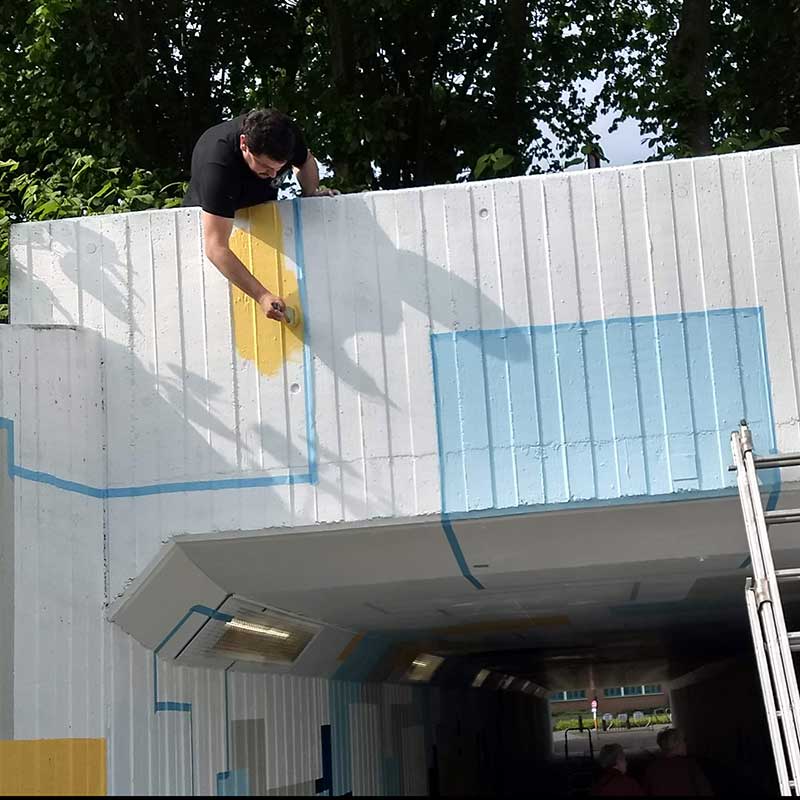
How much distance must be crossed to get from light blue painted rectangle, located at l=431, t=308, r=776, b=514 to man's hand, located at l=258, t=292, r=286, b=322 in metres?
0.91

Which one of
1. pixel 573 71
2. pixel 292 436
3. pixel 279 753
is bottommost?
pixel 279 753

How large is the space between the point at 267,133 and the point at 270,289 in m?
0.89

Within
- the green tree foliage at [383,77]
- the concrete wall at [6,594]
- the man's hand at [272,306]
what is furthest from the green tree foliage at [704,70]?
the concrete wall at [6,594]

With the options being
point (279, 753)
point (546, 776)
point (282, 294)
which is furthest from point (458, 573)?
point (546, 776)

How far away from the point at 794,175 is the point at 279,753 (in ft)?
19.5

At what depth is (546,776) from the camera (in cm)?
3397

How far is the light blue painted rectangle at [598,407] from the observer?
644 cm

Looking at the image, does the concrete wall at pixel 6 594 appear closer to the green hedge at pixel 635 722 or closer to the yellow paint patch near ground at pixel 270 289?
the yellow paint patch near ground at pixel 270 289

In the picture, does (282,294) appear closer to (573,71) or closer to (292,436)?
(292,436)

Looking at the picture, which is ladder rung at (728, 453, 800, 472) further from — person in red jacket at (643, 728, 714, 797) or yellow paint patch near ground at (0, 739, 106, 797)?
person in red jacket at (643, 728, 714, 797)

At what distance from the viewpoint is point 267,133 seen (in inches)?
250

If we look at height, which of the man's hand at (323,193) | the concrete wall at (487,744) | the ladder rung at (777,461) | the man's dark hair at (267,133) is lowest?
the concrete wall at (487,744)

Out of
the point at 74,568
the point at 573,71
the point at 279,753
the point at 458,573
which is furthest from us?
the point at 573,71

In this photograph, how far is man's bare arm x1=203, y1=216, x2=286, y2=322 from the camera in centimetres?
658
